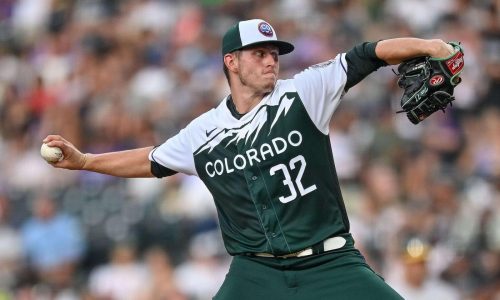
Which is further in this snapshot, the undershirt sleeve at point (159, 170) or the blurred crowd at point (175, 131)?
the blurred crowd at point (175, 131)

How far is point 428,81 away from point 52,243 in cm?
761

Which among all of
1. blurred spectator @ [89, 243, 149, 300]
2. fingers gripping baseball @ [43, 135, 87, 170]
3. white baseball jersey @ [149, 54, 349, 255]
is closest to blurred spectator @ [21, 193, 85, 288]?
blurred spectator @ [89, 243, 149, 300]

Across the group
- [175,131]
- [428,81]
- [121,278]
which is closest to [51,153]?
[428,81]

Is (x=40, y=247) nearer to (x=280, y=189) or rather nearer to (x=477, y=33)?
(x=477, y=33)

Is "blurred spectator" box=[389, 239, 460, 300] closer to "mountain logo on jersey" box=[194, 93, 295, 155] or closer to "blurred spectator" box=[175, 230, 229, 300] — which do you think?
"blurred spectator" box=[175, 230, 229, 300]

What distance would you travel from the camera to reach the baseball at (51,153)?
Result: 22.5 ft

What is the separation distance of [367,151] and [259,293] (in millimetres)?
5868

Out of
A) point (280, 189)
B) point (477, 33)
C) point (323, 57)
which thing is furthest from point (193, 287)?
point (280, 189)

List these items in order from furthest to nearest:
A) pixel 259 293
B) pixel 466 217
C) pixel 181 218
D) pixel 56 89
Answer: pixel 56 89, pixel 181 218, pixel 466 217, pixel 259 293

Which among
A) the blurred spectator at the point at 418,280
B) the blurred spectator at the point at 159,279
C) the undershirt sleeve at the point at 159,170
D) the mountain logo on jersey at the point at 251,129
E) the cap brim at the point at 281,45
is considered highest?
the cap brim at the point at 281,45

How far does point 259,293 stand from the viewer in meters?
6.42

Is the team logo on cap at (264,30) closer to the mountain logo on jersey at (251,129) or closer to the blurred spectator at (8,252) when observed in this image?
the mountain logo on jersey at (251,129)

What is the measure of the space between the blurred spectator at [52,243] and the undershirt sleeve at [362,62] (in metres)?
6.96

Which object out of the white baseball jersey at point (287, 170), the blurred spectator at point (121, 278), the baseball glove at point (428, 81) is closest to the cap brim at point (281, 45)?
the white baseball jersey at point (287, 170)
